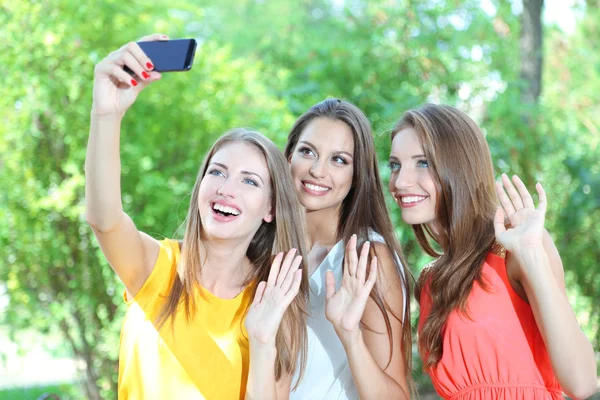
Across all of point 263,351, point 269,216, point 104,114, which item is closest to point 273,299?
point 263,351

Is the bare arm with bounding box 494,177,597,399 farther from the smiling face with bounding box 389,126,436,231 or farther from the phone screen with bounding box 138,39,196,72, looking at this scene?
the phone screen with bounding box 138,39,196,72

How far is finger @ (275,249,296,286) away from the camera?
2516 millimetres

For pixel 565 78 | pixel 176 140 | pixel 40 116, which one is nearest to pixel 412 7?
pixel 176 140

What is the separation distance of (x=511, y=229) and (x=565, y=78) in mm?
13626

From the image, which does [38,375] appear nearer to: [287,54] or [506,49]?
[287,54]

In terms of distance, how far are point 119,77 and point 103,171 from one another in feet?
0.94

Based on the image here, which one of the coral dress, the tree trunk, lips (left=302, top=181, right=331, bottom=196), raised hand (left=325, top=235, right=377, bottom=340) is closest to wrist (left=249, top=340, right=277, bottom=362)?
raised hand (left=325, top=235, right=377, bottom=340)

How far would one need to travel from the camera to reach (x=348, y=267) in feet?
8.60

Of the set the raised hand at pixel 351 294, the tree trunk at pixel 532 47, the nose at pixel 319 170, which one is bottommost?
the raised hand at pixel 351 294

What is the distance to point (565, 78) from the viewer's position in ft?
48.7

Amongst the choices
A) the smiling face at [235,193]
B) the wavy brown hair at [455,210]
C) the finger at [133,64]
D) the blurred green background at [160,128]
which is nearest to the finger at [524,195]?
the wavy brown hair at [455,210]

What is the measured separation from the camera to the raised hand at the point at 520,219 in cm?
229

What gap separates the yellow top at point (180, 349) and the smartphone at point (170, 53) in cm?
74

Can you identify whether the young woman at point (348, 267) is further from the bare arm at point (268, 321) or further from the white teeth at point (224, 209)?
the white teeth at point (224, 209)
